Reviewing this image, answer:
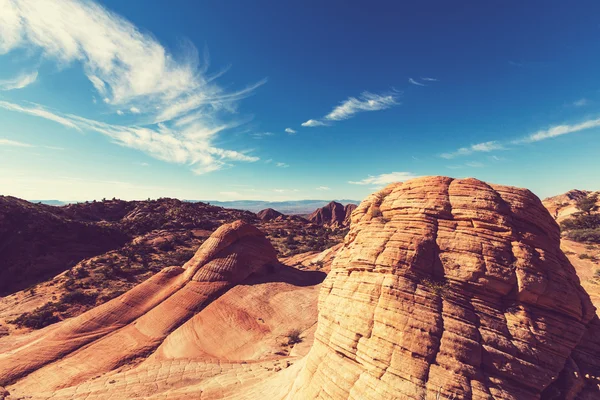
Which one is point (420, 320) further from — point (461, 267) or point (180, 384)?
point (180, 384)

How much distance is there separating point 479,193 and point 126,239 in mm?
74242

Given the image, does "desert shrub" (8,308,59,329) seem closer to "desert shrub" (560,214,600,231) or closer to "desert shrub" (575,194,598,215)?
"desert shrub" (560,214,600,231)

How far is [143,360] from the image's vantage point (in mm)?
20172

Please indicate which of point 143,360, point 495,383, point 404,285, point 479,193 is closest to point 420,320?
point 404,285

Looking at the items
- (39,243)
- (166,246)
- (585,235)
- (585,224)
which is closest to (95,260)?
(166,246)

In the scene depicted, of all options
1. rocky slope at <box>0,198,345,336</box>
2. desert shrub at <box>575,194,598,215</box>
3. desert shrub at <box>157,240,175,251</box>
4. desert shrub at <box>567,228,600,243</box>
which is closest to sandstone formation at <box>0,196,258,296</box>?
rocky slope at <box>0,198,345,336</box>

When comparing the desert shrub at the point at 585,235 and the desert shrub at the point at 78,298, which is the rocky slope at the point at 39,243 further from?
the desert shrub at the point at 585,235

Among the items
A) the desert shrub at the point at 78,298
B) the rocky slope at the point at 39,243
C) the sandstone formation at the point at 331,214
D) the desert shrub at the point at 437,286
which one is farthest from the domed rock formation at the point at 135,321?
the sandstone formation at the point at 331,214

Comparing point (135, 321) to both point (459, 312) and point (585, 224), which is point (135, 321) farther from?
point (585, 224)

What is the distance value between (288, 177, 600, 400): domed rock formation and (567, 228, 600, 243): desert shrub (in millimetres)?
35661

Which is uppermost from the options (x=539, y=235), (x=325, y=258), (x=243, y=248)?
(x=539, y=235)

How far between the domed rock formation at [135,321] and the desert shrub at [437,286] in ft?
70.5

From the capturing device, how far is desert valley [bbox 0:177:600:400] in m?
8.98

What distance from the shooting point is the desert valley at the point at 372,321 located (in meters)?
8.98
